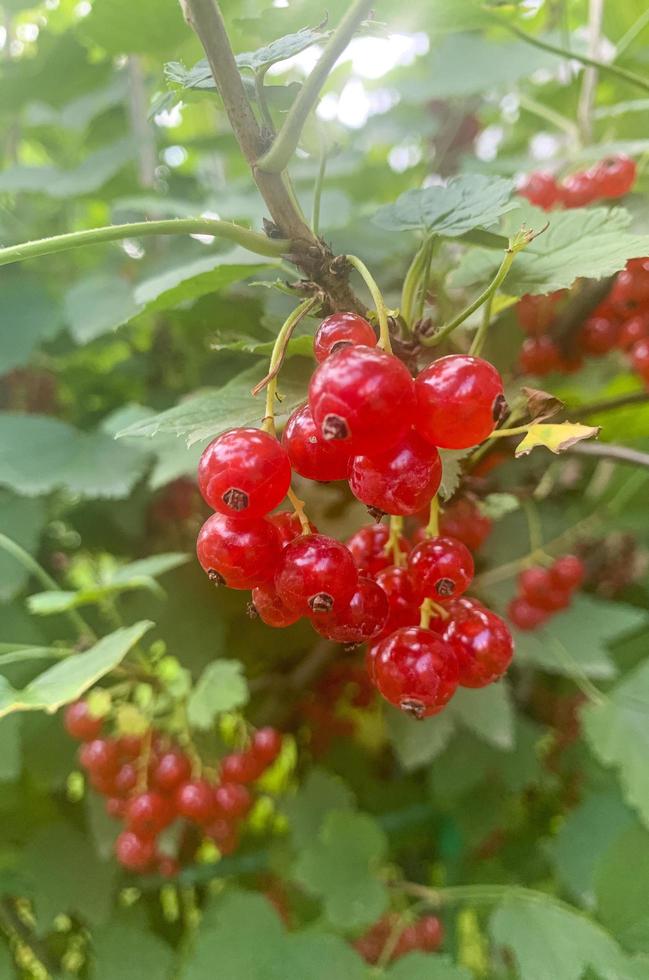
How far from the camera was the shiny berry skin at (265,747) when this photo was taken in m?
0.93

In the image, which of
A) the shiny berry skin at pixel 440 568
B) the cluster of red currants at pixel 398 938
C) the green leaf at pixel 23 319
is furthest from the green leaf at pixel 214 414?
the cluster of red currants at pixel 398 938

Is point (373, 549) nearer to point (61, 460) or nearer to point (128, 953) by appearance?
point (61, 460)

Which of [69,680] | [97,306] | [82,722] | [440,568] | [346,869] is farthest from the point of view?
[97,306]

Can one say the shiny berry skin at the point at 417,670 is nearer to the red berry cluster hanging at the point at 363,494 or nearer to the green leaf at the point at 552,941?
the red berry cluster hanging at the point at 363,494

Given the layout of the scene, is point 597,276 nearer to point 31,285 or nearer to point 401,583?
point 401,583

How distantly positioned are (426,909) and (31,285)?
1.17 m

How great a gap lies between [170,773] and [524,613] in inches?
20.0

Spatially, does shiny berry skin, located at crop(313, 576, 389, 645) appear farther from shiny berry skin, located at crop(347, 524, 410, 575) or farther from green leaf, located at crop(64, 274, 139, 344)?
green leaf, located at crop(64, 274, 139, 344)

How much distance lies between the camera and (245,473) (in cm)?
41

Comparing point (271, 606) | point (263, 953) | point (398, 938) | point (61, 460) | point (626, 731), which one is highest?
point (271, 606)

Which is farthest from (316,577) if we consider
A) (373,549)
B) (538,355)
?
(538,355)

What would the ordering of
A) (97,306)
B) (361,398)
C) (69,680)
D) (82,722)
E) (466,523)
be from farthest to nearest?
1. (97,306)
2. (82,722)
3. (466,523)
4. (69,680)
5. (361,398)

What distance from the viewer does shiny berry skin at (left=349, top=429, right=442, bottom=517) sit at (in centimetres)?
42

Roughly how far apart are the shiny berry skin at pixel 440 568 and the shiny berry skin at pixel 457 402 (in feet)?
0.30
